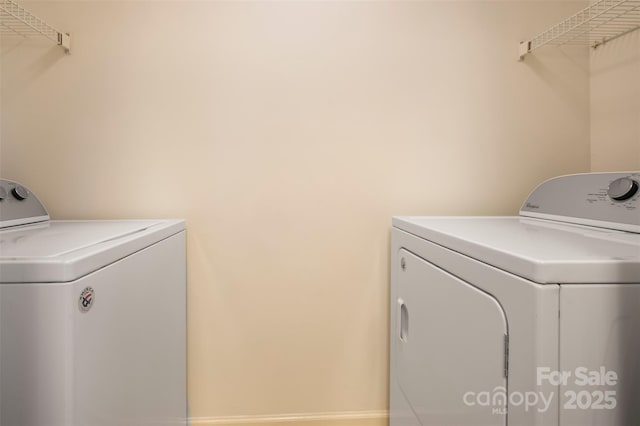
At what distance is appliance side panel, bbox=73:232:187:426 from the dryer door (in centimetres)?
69

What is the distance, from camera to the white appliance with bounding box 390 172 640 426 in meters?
0.48

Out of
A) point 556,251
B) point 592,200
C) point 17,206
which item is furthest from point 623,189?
point 17,206

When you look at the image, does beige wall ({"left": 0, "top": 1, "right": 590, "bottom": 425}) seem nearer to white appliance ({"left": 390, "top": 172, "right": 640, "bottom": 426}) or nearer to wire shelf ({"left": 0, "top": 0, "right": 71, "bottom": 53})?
wire shelf ({"left": 0, "top": 0, "right": 71, "bottom": 53})

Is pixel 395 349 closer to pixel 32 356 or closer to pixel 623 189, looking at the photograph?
pixel 623 189

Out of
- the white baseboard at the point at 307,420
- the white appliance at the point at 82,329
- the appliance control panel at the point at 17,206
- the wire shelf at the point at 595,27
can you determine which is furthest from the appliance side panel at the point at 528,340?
the appliance control panel at the point at 17,206

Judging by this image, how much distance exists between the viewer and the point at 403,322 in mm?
1062

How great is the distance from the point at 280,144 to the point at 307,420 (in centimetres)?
105

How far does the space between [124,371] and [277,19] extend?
1204 mm

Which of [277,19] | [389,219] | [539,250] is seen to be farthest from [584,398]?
[277,19]

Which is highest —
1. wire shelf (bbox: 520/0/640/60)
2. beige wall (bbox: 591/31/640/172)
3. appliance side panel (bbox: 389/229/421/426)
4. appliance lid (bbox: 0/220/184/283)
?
wire shelf (bbox: 520/0/640/60)

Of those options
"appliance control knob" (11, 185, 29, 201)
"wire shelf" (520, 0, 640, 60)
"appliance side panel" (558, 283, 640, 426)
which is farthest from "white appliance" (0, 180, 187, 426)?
"wire shelf" (520, 0, 640, 60)

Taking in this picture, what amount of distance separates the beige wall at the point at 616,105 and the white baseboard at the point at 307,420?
1.29 metres

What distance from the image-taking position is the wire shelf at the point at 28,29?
42.5 inches

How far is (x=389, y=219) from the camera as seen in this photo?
125 centimetres
